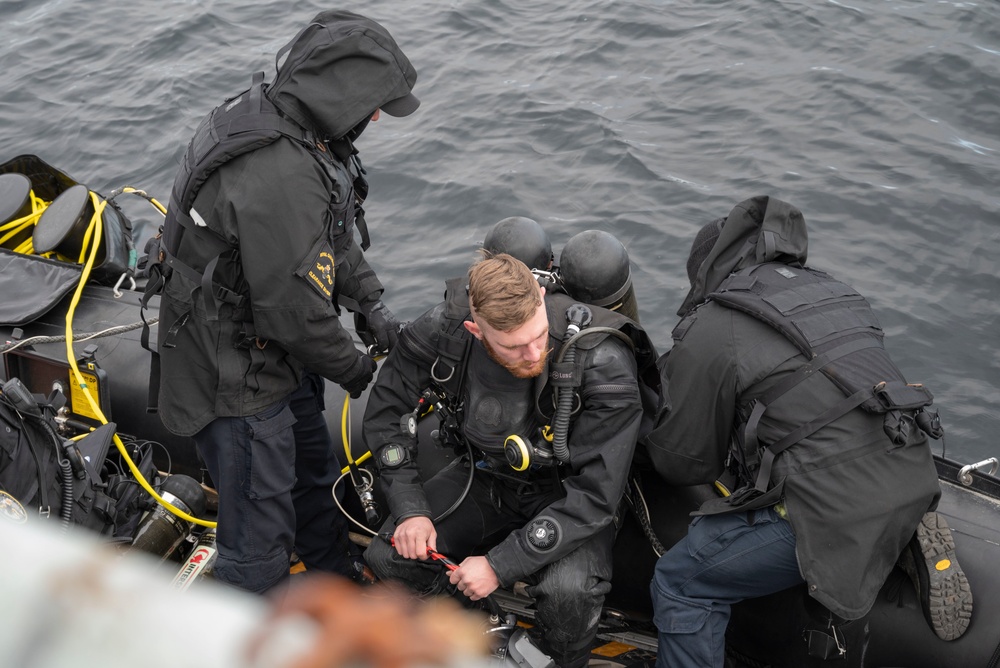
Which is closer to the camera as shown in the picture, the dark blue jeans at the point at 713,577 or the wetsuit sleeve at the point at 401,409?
the dark blue jeans at the point at 713,577

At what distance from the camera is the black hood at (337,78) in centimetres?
313

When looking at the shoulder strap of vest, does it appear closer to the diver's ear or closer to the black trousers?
the diver's ear

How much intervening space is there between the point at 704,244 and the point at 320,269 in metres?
1.52

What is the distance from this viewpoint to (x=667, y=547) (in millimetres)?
3477

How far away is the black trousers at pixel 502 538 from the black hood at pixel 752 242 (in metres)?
0.96

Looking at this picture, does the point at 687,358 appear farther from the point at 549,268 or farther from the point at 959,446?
the point at 959,446

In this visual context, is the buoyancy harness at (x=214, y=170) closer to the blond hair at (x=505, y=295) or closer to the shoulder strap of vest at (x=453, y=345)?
the shoulder strap of vest at (x=453, y=345)

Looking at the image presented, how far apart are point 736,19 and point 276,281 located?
23.9 feet

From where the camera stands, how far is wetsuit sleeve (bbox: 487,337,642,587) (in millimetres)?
3133

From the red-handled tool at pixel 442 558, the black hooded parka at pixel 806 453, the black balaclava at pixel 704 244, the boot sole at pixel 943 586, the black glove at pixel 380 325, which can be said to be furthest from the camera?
the black glove at pixel 380 325

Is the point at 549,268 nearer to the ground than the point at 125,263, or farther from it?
farther from it

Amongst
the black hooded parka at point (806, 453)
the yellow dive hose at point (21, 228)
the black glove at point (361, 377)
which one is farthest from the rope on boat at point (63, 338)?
the black hooded parka at point (806, 453)

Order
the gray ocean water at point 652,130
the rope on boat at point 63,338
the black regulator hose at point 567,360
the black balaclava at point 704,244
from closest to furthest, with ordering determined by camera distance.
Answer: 1. the black regulator hose at point 567,360
2. the black balaclava at point 704,244
3. the rope on boat at point 63,338
4. the gray ocean water at point 652,130

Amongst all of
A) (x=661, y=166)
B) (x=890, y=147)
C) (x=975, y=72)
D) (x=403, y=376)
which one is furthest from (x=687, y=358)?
(x=975, y=72)
